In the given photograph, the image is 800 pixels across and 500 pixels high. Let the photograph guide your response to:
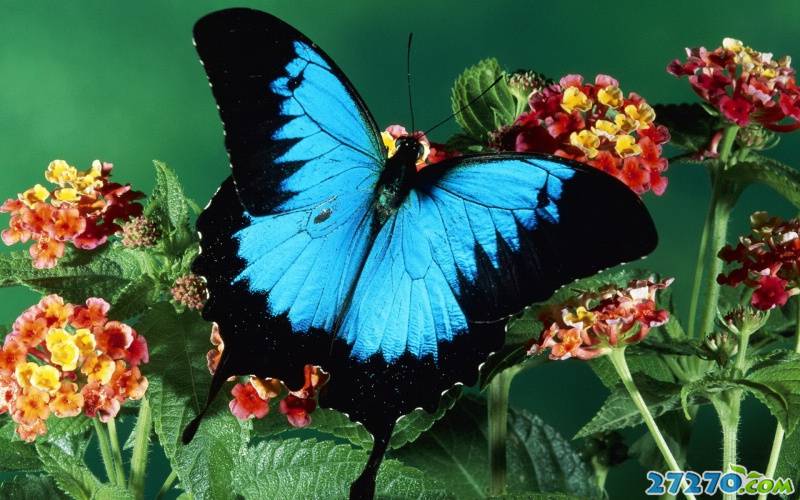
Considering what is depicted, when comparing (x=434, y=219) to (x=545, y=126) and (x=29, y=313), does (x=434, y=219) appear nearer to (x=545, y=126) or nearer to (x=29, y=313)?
(x=545, y=126)

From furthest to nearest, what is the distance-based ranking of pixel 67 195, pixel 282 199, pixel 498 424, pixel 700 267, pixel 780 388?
pixel 700 267 < pixel 498 424 < pixel 67 195 < pixel 282 199 < pixel 780 388

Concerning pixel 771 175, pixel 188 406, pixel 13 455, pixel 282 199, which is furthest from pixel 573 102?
pixel 13 455

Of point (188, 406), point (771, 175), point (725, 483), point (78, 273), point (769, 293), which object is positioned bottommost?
point (725, 483)

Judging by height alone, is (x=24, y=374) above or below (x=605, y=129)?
below

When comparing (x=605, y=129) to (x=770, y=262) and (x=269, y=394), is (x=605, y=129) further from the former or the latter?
(x=269, y=394)

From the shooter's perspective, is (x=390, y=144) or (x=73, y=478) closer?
(x=73, y=478)

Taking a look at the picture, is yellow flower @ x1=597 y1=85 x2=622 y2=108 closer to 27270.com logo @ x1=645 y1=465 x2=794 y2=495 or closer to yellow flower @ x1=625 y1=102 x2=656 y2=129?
yellow flower @ x1=625 y1=102 x2=656 y2=129

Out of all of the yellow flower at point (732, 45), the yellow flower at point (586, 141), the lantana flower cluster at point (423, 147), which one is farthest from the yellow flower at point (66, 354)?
the yellow flower at point (732, 45)

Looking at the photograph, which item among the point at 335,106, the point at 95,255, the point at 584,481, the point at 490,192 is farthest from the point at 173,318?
the point at 584,481
